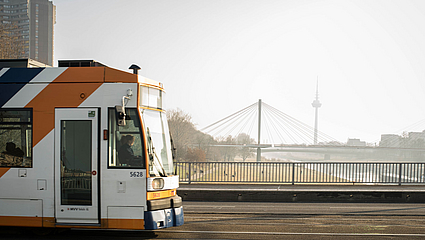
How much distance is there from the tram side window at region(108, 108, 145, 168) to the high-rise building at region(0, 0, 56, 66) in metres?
116

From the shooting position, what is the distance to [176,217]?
7.30 metres

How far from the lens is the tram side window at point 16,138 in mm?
7230

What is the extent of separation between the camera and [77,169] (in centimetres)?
700

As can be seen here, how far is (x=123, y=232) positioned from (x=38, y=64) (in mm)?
4264

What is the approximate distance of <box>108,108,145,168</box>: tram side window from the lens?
6.92 meters

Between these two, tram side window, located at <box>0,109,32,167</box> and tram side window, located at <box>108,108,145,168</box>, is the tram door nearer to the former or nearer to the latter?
tram side window, located at <box>108,108,145,168</box>

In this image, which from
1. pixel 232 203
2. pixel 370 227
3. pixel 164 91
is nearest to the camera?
pixel 164 91

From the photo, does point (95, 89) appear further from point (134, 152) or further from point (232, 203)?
point (232, 203)

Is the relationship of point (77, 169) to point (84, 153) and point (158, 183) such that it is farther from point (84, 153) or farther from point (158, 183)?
point (158, 183)

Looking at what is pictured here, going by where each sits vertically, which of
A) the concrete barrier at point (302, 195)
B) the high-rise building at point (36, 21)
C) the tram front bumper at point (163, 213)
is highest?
the high-rise building at point (36, 21)

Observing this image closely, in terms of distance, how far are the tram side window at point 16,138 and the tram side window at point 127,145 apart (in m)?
1.69

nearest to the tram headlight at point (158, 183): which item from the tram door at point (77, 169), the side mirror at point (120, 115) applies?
the tram door at point (77, 169)

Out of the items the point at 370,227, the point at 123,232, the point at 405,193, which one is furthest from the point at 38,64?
the point at 405,193

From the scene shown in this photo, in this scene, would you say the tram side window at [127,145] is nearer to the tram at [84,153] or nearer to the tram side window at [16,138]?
the tram at [84,153]
